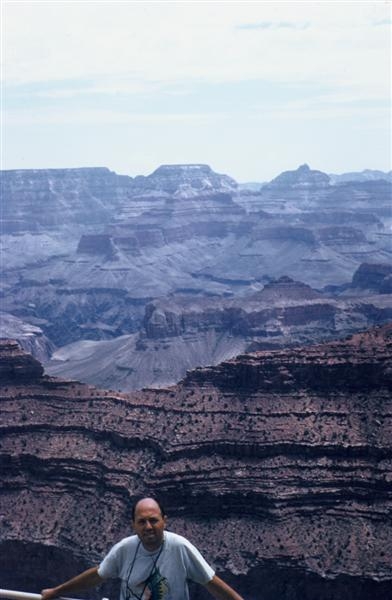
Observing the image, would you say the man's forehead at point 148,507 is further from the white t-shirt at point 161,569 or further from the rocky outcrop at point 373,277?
the rocky outcrop at point 373,277

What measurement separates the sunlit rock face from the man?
3151 centimetres

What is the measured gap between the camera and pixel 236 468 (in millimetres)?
47531

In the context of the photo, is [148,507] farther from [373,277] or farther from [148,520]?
[373,277]

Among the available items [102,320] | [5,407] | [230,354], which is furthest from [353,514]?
[102,320]

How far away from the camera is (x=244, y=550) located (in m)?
43.6

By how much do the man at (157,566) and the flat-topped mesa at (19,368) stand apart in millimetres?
46106

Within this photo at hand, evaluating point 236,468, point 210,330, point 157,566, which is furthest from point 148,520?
point 210,330

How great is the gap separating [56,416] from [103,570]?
1695 inches

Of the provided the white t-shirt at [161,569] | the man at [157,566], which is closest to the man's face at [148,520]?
the man at [157,566]

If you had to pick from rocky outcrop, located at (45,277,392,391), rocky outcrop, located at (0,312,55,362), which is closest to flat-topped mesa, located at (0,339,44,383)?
rocky outcrop, located at (45,277,392,391)

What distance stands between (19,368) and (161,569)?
47.0 m

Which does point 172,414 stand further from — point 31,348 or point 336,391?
point 31,348

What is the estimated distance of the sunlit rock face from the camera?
4275 cm

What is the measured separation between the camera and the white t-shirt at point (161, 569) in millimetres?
12297
